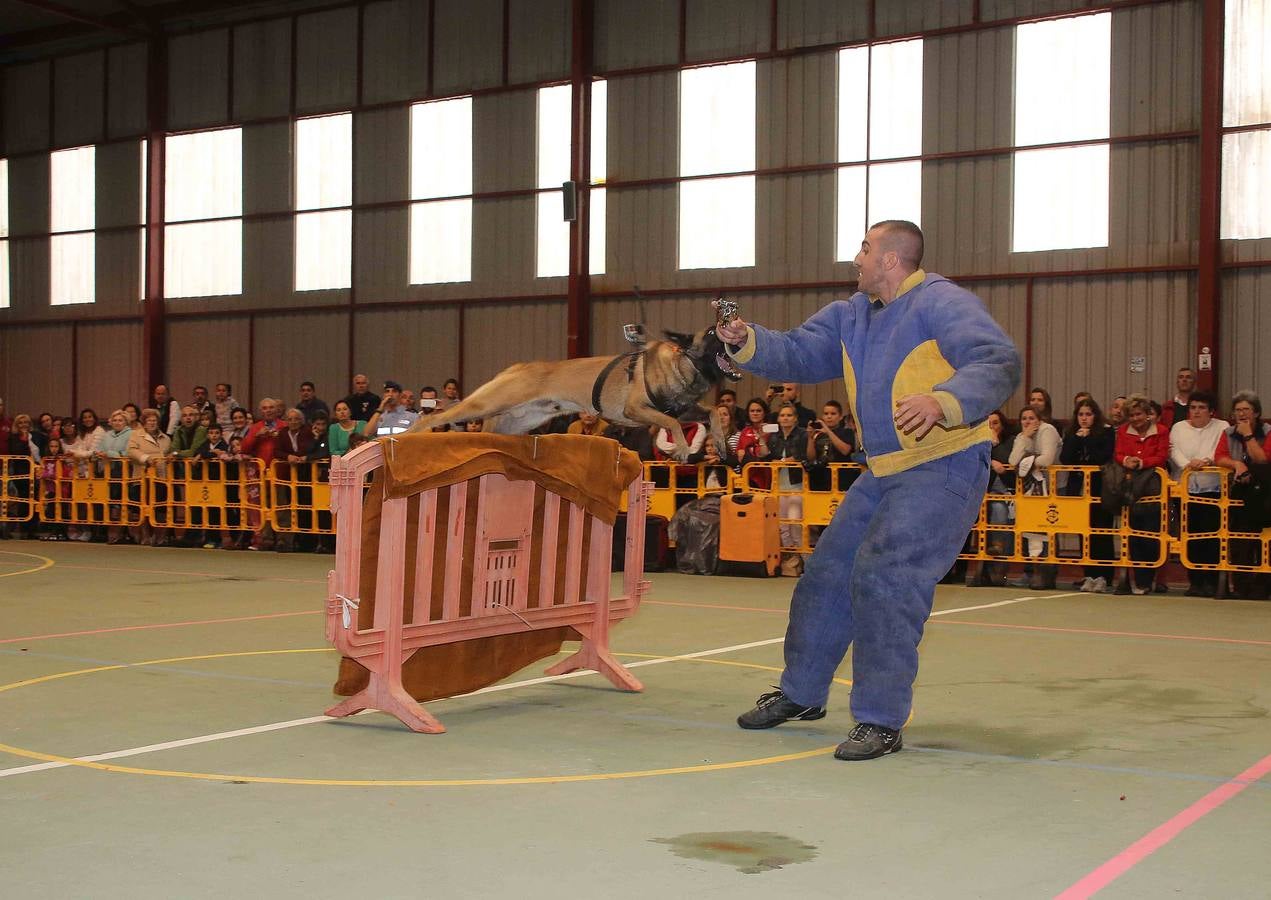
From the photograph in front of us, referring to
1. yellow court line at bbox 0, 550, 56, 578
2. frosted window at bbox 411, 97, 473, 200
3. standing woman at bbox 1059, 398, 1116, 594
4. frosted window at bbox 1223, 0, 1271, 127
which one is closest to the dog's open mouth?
standing woman at bbox 1059, 398, 1116, 594

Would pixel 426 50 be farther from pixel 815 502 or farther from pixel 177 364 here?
pixel 815 502

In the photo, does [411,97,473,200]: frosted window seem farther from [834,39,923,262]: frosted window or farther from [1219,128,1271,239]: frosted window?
[1219,128,1271,239]: frosted window

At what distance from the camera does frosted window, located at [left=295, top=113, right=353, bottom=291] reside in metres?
28.1

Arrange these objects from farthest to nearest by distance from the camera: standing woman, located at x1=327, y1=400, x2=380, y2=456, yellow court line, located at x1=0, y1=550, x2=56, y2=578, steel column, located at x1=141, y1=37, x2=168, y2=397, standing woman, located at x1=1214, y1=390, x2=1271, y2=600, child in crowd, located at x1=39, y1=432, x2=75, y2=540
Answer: steel column, located at x1=141, y1=37, x2=168, y2=397
child in crowd, located at x1=39, y1=432, x2=75, y2=540
standing woman, located at x1=327, y1=400, x2=380, y2=456
yellow court line, located at x1=0, y1=550, x2=56, y2=578
standing woman, located at x1=1214, y1=390, x2=1271, y2=600

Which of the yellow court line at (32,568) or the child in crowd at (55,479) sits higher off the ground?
the child in crowd at (55,479)

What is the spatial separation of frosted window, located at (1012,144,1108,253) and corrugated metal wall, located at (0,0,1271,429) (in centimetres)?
25

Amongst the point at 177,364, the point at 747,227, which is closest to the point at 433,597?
the point at 747,227

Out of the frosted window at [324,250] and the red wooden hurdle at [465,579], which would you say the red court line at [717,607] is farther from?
the frosted window at [324,250]

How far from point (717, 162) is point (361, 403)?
7.61 meters

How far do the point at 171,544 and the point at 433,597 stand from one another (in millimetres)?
15552

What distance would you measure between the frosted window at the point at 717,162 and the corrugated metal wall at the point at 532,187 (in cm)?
27

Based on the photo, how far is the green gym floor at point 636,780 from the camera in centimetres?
453

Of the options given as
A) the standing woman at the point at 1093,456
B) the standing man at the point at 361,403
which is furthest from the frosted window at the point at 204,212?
the standing woman at the point at 1093,456

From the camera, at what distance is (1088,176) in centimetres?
2091
